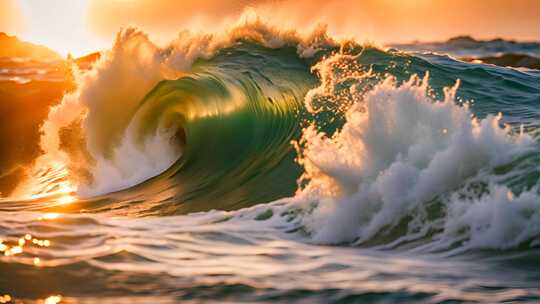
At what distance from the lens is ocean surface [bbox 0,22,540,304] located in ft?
18.4

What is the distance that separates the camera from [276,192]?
1084cm

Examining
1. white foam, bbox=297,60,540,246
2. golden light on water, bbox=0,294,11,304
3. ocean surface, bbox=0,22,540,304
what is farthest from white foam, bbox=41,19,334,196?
golden light on water, bbox=0,294,11,304

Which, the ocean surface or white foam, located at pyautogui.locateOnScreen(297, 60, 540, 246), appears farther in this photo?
white foam, located at pyautogui.locateOnScreen(297, 60, 540, 246)

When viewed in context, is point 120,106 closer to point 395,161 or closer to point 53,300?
point 395,161

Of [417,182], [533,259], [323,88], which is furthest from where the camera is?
[323,88]

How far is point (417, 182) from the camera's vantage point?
7.59 metres

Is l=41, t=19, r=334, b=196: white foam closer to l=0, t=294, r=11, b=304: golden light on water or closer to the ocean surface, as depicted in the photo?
the ocean surface

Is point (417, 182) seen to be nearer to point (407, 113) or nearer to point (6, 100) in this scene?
point (407, 113)

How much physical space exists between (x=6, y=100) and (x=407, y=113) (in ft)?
117

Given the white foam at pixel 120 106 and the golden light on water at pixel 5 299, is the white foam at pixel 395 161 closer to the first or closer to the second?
the golden light on water at pixel 5 299

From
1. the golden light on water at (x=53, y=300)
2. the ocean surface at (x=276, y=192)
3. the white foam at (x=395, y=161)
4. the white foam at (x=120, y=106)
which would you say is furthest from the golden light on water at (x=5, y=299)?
the white foam at (x=120, y=106)

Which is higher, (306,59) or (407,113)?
(306,59)

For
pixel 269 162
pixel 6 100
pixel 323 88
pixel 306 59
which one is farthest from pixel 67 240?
pixel 6 100

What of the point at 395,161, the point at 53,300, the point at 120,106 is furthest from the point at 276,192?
the point at 120,106
